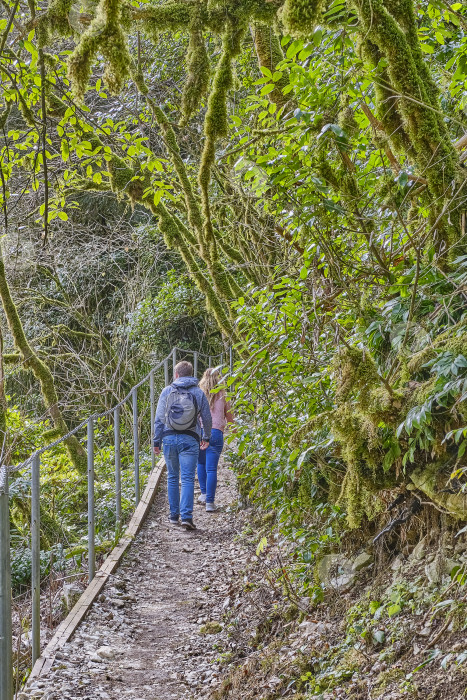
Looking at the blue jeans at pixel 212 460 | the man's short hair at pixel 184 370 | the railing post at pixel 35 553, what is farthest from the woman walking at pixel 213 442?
the railing post at pixel 35 553

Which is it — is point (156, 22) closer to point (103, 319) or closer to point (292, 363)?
point (292, 363)

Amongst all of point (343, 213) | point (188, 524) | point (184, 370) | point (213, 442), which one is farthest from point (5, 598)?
point (213, 442)

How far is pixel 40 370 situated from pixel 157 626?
5.86 meters

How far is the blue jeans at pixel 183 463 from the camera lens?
27.5 feet

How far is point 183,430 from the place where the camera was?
8.36 m

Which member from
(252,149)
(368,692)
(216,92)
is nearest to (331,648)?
(368,692)

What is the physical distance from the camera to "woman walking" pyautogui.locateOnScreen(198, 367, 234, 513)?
9.12 metres

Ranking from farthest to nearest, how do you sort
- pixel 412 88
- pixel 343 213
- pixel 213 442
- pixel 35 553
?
1. pixel 213 442
2. pixel 35 553
3. pixel 343 213
4. pixel 412 88

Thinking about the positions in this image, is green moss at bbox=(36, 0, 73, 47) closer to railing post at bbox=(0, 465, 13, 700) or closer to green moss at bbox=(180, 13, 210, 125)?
green moss at bbox=(180, 13, 210, 125)

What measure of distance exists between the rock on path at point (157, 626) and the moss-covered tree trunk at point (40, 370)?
310 cm

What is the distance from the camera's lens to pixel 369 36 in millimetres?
3607

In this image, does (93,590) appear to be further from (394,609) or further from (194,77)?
(194,77)

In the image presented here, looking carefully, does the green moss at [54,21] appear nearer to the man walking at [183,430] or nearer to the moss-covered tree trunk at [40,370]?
the man walking at [183,430]

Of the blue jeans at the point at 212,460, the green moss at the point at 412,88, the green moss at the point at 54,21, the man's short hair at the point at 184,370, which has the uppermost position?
the green moss at the point at 54,21
